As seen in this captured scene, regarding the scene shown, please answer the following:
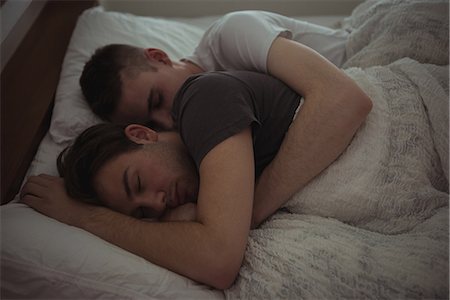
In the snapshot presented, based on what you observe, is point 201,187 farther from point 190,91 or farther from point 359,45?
point 359,45

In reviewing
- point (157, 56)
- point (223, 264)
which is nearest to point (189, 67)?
point (157, 56)

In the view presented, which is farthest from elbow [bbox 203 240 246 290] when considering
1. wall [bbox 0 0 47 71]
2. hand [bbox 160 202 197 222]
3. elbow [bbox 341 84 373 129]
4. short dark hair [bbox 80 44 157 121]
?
wall [bbox 0 0 47 71]

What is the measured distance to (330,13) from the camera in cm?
201

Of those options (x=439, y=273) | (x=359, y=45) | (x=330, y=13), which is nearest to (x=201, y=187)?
(x=439, y=273)

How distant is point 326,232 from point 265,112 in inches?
11.8

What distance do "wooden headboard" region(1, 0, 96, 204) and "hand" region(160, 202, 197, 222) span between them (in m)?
0.43

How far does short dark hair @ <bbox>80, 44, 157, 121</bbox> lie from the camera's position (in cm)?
124

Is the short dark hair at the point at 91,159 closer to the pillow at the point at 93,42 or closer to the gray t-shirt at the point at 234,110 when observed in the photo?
the gray t-shirt at the point at 234,110

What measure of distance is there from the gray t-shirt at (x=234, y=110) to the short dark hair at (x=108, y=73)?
29 centimetres

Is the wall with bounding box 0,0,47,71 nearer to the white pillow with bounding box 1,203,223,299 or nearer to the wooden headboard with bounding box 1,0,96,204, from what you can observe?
the wooden headboard with bounding box 1,0,96,204

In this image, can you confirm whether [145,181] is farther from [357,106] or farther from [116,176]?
[357,106]

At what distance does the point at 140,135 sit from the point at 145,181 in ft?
0.45

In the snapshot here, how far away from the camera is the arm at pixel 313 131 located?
3.16 feet

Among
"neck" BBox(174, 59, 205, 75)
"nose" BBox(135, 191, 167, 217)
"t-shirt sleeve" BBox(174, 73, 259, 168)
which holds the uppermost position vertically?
"t-shirt sleeve" BBox(174, 73, 259, 168)
